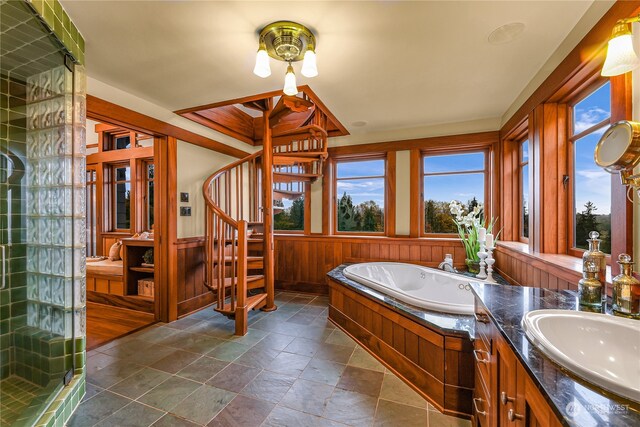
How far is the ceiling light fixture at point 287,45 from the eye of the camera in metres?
1.69

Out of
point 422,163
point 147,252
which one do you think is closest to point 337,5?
point 422,163

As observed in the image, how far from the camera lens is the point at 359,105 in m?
3.03

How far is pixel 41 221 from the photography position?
178 cm

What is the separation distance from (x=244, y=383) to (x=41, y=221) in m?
1.72

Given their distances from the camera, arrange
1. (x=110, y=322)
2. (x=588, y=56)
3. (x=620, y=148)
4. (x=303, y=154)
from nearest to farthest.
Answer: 1. (x=620, y=148)
2. (x=588, y=56)
3. (x=110, y=322)
4. (x=303, y=154)

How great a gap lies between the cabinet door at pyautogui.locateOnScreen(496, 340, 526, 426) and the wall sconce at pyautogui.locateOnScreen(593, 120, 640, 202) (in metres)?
0.88

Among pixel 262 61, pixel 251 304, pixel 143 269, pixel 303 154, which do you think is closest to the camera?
pixel 262 61

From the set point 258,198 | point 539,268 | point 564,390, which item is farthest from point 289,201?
point 564,390

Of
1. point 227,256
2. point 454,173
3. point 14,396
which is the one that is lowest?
point 14,396

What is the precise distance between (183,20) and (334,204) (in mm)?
2957

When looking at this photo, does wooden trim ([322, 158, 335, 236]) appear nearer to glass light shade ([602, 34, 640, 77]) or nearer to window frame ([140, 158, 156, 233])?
window frame ([140, 158, 156, 233])

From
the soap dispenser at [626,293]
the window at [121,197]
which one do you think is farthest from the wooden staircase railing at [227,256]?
the soap dispenser at [626,293]

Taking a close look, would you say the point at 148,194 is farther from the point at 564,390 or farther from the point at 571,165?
the point at 571,165

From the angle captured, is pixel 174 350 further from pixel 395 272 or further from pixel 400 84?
pixel 400 84
